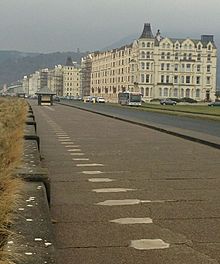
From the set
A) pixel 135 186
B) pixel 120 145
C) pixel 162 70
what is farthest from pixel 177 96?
pixel 135 186

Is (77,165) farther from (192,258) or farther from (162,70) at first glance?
(162,70)

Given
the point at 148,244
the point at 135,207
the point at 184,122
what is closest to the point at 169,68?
the point at 184,122

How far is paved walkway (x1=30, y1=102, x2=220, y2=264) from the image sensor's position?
768 cm

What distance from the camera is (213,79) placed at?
580 ft

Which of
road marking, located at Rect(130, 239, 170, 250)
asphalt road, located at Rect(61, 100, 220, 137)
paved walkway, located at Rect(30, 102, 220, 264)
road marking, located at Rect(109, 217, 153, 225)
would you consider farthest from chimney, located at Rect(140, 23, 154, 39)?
road marking, located at Rect(130, 239, 170, 250)

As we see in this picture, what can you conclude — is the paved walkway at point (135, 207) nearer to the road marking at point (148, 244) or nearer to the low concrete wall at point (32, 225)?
the road marking at point (148, 244)

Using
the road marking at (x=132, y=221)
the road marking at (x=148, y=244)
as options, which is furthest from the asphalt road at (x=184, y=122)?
the road marking at (x=148, y=244)

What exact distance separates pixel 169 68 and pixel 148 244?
557ft

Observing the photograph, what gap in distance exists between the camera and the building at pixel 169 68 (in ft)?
569

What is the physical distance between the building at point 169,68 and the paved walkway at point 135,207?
152256 millimetres

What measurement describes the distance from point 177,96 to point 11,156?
162 metres

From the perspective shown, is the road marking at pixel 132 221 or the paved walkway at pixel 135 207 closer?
the paved walkway at pixel 135 207

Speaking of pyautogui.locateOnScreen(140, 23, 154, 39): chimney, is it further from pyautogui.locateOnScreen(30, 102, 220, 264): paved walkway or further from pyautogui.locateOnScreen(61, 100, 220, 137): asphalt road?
pyautogui.locateOnScreen(30, 102, 220, 264): paved walkway

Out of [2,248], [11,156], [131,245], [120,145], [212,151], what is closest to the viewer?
[2,248]
